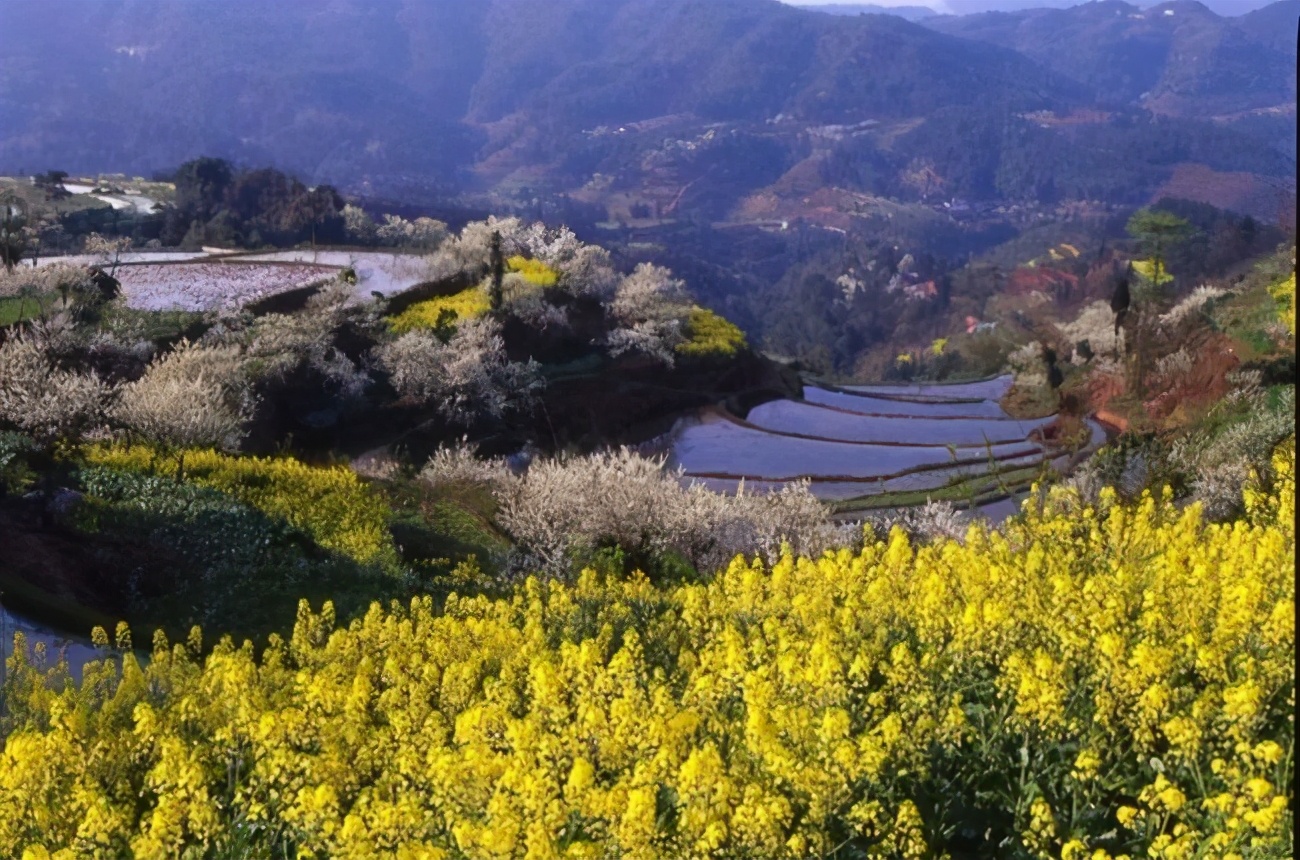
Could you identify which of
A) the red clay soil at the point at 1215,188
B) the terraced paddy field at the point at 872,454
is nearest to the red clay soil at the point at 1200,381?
the terraced paddy field at the point at 872,454

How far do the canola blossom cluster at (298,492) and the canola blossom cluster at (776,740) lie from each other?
4.27m

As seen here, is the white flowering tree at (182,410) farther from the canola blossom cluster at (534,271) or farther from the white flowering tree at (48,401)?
the canola blossom cluster at (534,271)

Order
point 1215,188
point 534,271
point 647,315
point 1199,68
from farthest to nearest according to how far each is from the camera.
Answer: point 1199,68, point 1215,188, point 534,271, point 647,315

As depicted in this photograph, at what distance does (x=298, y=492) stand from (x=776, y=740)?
7.65m

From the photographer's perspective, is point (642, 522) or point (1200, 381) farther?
point (1200, 381)

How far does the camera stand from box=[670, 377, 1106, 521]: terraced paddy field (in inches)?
527

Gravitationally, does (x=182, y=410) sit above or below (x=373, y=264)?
below

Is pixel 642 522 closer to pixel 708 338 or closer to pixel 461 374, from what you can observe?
pixel 461 374

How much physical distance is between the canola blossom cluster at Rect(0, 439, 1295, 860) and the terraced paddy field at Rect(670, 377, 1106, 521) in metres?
6.74

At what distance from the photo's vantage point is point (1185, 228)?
3988cm

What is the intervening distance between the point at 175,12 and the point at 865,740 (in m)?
162

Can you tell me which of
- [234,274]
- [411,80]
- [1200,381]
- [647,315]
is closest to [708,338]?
[647,315]

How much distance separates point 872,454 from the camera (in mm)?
15953

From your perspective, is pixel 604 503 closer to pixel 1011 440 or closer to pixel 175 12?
pixel 1011 440
